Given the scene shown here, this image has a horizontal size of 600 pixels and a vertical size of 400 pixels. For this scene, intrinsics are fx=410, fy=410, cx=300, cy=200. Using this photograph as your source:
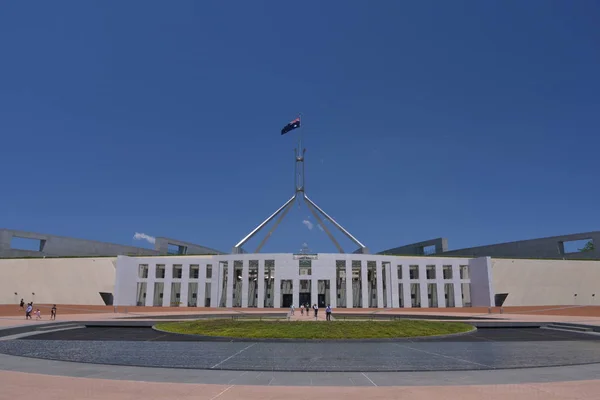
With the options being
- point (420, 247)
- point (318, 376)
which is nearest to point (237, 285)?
point (420, 247)

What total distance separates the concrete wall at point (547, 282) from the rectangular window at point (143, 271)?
44.4m

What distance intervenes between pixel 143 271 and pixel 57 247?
16434mm

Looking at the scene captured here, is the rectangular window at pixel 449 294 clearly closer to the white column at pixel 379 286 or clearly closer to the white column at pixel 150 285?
the white column at pixel 379 286

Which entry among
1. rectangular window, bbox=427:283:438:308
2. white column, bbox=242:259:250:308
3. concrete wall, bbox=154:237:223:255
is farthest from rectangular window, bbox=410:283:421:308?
concrete wall, bbox=154:237:223:255

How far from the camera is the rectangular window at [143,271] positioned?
52.6 meters

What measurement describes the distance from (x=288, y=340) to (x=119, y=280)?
130ft

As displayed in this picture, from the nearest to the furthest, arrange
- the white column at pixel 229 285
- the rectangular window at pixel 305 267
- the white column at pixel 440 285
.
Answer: the white column at pixel 229 285, the rectangular window at pixel 305 267, the white column at pixel 440 285

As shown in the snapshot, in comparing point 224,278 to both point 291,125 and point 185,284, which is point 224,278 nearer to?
point 185,284

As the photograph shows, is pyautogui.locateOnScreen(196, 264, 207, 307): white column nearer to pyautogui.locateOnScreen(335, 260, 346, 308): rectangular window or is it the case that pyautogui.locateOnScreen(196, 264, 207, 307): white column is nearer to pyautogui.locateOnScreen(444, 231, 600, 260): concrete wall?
pyautogui.locateOnScreen(335, 260, 346, 308): rectangular window

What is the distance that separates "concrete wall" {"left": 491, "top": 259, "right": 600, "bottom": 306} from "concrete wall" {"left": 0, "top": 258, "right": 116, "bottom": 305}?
48776 millimetres

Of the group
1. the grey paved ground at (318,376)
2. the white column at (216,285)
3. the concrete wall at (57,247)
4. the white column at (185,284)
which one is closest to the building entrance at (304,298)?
the white column at (216,285)

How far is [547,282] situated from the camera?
168 feet

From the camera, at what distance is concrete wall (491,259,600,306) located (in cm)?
5081

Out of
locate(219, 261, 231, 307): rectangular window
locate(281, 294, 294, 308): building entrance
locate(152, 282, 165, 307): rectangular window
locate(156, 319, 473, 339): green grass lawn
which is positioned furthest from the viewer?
locate(152, 282, 165, 307): rectangular window
